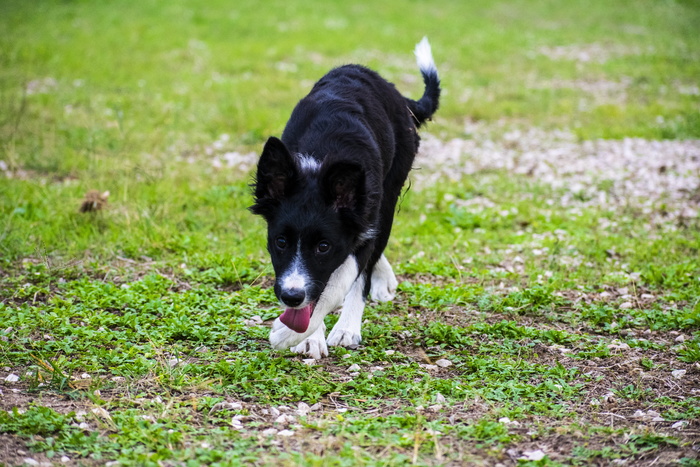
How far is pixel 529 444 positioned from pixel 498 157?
7.98 metres

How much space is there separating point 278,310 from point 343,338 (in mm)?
819

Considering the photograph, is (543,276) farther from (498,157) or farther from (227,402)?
(498,157)

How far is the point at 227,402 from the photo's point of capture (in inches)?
182

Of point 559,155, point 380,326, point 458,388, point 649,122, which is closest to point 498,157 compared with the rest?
point 559,155

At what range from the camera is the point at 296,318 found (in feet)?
16.5

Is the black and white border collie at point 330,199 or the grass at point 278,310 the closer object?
the grass at point 278,310

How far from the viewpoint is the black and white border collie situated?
16.0ft

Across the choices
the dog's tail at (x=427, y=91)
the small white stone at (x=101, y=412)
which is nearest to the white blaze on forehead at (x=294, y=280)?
the small white stone at (x=101, y=412)

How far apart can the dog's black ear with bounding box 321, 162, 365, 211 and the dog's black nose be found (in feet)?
2.22

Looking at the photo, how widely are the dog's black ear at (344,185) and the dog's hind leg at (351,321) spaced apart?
3.27 feet

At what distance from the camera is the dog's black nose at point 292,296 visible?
4742mm

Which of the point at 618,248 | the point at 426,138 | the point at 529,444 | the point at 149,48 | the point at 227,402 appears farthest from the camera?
the point at 149,48

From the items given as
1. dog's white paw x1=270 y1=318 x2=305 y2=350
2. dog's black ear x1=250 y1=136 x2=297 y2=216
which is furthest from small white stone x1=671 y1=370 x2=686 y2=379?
dog's black ear x1=250 y1=136 x2=297 y2=216

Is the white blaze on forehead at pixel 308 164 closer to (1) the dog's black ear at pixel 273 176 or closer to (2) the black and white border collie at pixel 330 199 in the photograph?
(2) the black and white border collie at pixel 330 199
